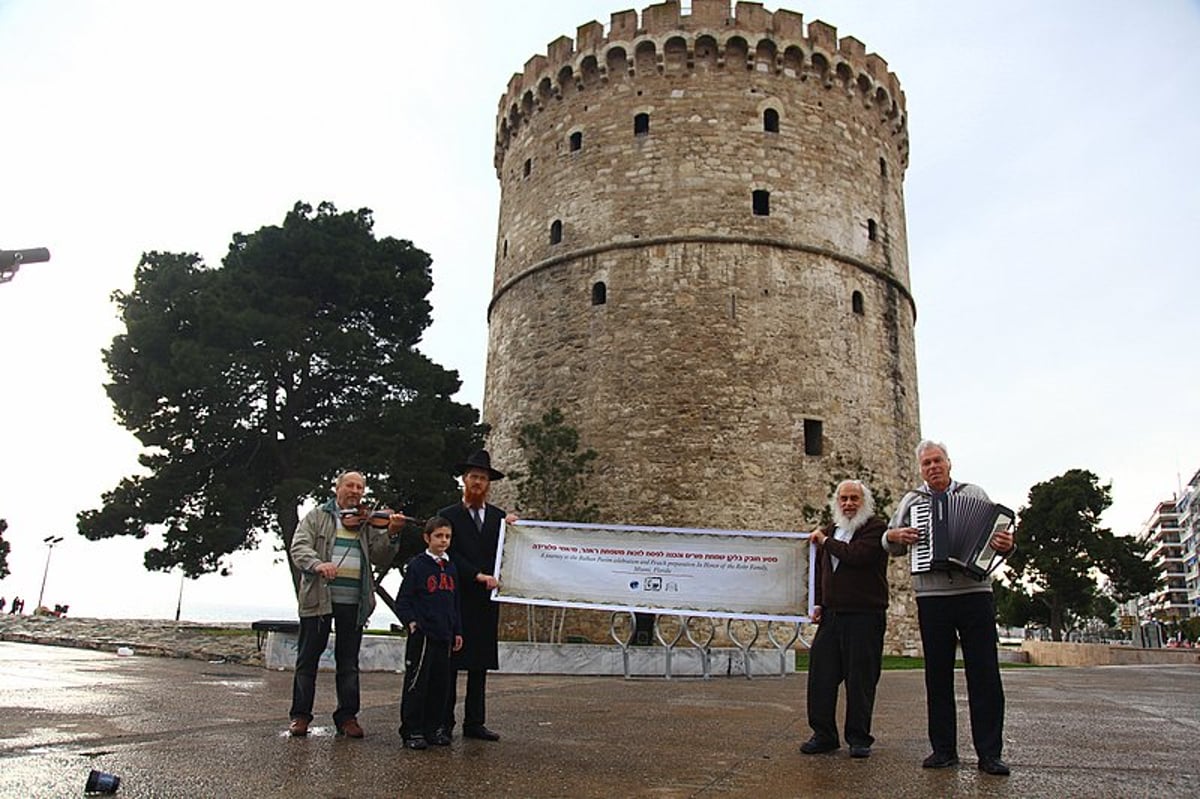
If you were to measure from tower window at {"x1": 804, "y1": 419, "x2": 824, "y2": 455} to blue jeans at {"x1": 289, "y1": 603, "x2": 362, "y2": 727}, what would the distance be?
16091 mm

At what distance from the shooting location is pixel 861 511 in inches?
207

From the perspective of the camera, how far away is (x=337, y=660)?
5375mm

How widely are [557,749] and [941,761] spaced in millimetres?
1898

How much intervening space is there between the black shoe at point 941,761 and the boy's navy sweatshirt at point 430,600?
2.55 m

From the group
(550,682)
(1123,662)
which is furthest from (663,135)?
(1123,662)

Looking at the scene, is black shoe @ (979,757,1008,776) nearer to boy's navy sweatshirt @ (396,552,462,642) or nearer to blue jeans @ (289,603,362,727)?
boy's navy sweatshirt @ (396,552,462,642)

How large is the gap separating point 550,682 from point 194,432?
33.0 ft

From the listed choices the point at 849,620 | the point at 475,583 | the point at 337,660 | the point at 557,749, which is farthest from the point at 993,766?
the point at 337,660

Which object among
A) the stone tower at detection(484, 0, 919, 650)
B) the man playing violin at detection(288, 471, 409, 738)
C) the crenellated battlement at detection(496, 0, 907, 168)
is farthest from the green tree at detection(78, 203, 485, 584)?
the man playing violin at detection(288, 471, 409, 738)

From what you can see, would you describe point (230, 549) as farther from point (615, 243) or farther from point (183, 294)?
point (615, 243)

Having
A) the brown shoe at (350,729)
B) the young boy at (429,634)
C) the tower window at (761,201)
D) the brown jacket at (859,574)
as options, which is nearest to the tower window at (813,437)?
the tower window at (761,201)

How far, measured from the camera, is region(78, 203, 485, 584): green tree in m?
16.8

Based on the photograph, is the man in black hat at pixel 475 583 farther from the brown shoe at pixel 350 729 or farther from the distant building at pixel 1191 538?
the distant building at pixel 1191 538

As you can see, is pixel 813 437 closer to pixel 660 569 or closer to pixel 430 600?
Result: pixel 660 569
